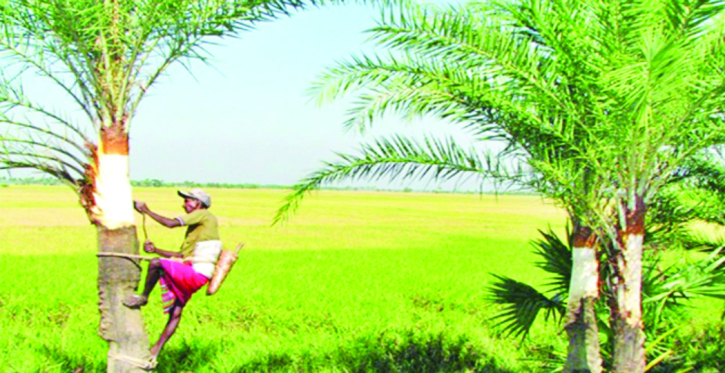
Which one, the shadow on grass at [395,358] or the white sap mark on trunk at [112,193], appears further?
the shadow on grass at [395,358]

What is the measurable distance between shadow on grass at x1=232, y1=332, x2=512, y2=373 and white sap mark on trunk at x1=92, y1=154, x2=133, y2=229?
10.8 ft

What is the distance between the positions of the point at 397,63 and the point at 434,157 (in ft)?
2.45

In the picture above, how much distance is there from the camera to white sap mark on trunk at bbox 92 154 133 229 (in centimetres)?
430

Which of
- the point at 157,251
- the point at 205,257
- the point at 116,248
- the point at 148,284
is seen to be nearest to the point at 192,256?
the point at 205,257

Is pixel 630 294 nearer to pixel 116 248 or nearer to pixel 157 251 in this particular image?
pixel 157 251

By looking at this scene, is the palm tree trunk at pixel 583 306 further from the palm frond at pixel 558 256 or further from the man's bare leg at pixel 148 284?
the man's bare leg at pixel 148 284

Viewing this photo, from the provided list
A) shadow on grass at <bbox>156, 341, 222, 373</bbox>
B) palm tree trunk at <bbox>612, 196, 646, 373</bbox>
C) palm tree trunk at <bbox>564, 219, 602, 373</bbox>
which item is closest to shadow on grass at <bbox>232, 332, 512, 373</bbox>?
shadow on grass at <bbox>156, 341, 222, 373</bbox>

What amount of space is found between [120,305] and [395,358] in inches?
163

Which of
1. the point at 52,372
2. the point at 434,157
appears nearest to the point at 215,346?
the point at 52,372

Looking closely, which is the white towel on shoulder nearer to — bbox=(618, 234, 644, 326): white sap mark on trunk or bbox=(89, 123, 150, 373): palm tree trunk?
bbox=(89, 123, 150, 373): palm tree trunk

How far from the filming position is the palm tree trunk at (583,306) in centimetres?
519

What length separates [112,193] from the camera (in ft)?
14.1

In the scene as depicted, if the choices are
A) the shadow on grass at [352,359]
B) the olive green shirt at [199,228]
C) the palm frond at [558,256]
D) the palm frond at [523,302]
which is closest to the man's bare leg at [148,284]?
the olive green shirt at [199,228]

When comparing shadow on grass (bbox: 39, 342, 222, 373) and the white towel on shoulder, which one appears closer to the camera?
the white towel on shoulder
